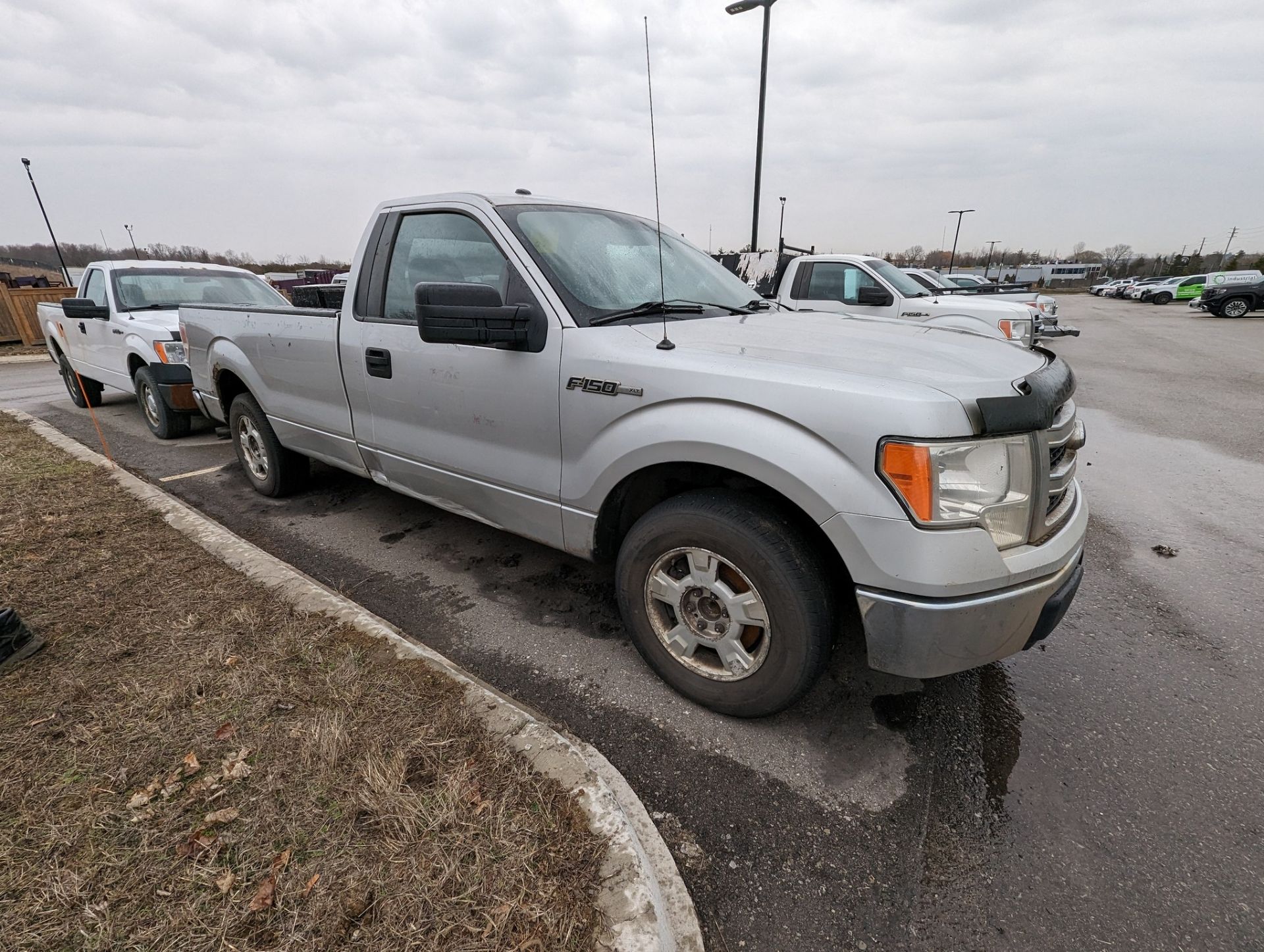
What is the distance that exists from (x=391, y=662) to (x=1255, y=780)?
10.2 feet

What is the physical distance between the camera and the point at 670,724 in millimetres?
2373

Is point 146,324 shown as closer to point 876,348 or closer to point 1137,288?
point 876,348

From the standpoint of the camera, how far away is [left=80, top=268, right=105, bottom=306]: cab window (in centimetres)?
719

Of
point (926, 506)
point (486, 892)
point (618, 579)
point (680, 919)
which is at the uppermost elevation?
point (926, 506)

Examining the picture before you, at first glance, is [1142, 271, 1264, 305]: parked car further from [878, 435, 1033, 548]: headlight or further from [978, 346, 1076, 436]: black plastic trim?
[878, 435, 1033, 548]: headlight

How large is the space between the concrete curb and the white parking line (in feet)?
9.71

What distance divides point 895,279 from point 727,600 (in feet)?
26.8

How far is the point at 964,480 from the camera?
1804 millimetres

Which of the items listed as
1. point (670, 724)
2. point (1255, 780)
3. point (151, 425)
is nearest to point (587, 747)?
point (670, 724)

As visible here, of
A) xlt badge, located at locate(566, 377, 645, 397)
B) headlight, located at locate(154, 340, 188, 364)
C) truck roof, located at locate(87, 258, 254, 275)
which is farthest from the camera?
truck roof, located at locate(87, 258, 254, 275)

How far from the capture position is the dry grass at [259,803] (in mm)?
1474

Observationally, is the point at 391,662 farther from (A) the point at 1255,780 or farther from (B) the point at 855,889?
(A) the point at 1255,780

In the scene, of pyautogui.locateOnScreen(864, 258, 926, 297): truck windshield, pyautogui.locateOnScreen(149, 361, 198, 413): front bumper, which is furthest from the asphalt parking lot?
pyautogui.locateOnScreen(864, 258, 926, 297): truck windshield

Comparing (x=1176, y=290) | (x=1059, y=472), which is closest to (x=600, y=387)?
(x=1059, y=472)
